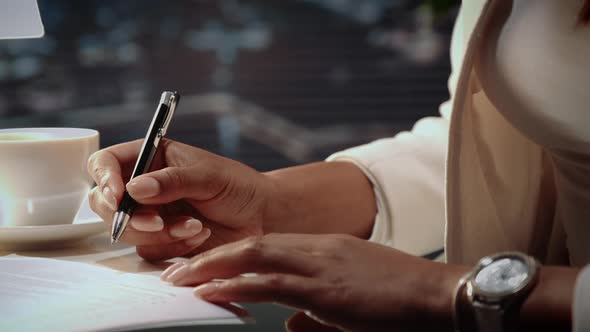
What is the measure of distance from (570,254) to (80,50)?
9.09ft

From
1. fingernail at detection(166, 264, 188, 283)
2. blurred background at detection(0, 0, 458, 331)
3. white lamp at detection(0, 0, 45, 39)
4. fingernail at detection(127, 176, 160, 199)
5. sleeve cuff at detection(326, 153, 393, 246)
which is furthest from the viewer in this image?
blurred background at detection(0, 0, 458, 331)

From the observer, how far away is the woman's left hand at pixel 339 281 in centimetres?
57

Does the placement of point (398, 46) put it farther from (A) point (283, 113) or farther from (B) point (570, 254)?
(B) point (570, 254)

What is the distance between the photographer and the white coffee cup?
2.74 feet

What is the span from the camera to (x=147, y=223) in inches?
31.0

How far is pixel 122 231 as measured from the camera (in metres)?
0.79

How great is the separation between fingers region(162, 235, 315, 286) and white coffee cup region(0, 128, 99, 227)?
0.93 ft

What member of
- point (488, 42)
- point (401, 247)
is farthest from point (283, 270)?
point (401, 247)

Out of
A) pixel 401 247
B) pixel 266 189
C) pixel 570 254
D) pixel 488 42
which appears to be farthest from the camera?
pixel 401 247

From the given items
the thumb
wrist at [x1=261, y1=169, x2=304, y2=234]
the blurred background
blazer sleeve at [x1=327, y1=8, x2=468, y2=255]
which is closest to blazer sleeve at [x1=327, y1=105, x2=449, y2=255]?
blazer sleeve at [x1=327, y1=8, x2=468, y2=255]

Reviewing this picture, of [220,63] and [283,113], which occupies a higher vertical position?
[220,63]

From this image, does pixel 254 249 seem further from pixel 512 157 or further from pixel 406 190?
pixel 406 190

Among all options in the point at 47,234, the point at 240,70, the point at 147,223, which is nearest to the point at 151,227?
the point at 147,223

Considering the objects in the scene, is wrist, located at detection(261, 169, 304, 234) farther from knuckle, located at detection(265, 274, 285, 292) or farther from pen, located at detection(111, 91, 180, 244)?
knuckle, located at detection(265, 274, 285, 292)
